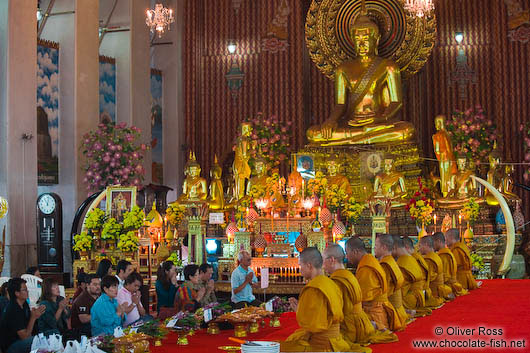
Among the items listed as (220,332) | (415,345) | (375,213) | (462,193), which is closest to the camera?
(415,345)

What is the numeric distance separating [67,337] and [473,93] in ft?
37.0

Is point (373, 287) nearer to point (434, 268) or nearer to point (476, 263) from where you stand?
point (434, 268)

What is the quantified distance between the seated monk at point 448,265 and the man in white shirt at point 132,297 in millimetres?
3525

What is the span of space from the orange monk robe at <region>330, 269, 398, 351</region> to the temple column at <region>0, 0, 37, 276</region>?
7.03 metres

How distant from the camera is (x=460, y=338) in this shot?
5.80 meters

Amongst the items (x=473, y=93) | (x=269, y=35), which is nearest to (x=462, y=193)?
(x=473, y=93)

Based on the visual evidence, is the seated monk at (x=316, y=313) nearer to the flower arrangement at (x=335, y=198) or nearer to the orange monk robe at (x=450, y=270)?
the orange monk robe at (x=450, y=270)

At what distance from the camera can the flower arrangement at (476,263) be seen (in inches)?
435

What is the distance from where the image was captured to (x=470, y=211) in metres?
11.7

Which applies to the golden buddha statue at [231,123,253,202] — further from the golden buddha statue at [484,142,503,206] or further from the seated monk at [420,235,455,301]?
the seated monk at [420,235,455,301]

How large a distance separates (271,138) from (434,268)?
24.0ft

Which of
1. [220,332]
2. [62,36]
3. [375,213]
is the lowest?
[220,332]

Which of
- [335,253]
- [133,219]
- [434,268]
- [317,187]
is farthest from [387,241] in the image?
[317,187]

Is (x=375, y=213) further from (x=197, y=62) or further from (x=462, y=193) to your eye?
(x=197, y=62)
